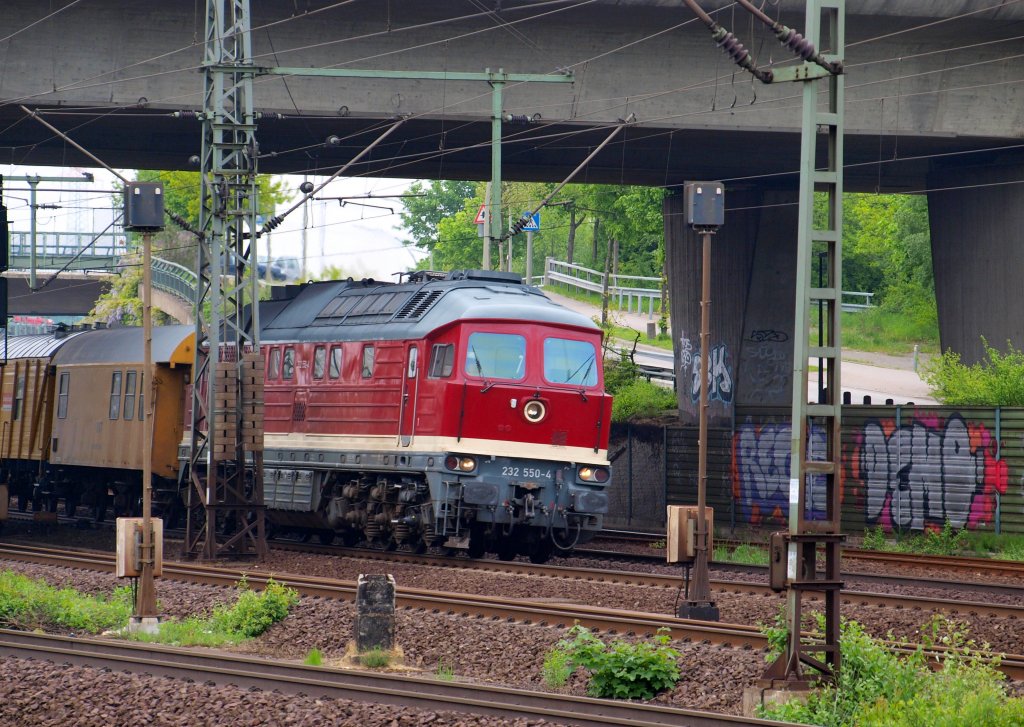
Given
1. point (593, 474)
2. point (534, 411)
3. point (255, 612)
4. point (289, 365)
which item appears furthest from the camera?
point (289, 365)

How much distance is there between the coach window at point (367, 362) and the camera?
22.3 m

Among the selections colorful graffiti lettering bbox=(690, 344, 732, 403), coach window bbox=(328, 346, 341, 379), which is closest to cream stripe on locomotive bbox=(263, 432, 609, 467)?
coach window bbox=(328, 346, 341, 379)

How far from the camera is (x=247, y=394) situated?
22.1 metres

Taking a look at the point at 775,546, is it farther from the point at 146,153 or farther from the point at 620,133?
the point at 146,153

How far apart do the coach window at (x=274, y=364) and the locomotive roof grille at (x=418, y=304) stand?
11.8 feet

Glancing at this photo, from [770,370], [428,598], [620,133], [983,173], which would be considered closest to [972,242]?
[983,173]

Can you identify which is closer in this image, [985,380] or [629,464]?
[985,380]

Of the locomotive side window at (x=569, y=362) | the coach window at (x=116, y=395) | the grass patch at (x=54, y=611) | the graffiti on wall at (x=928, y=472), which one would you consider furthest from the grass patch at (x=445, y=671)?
the coach window at (x=116, y=395)

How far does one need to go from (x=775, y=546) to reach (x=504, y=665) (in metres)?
3.44

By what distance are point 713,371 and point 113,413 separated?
1371cm

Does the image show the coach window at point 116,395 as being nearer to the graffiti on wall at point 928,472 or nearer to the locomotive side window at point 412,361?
the locomotive side window at point 412,361

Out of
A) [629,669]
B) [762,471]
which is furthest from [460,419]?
[762,471]

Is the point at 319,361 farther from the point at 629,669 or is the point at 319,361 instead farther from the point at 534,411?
the point at 629,669

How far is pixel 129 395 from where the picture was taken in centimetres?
2689
